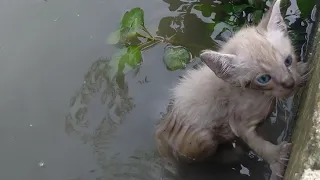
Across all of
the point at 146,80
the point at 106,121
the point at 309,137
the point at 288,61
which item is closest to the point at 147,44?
the point at 146,80

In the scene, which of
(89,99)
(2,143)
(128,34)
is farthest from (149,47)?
(2,143)

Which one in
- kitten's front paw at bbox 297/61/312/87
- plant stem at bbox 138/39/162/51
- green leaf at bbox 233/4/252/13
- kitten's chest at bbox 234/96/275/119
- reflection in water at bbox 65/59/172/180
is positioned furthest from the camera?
plant stem at bbox 138/39/162/51

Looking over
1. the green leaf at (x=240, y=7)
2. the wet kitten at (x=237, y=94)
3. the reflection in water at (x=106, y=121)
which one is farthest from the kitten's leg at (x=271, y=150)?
the green leaf at (x=240, y=7)

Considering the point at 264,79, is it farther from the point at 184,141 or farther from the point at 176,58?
the point at 176,58

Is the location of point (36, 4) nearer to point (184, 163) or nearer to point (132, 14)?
point (132, 14)

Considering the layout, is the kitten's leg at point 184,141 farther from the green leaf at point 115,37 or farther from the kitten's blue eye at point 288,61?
the green leaf at point 115,37

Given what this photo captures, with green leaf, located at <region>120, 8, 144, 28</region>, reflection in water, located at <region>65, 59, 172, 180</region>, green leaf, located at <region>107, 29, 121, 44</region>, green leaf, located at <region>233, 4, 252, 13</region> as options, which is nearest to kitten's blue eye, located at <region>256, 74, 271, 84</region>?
reflection in water, located at <region>65, 59, 172, 180</region>

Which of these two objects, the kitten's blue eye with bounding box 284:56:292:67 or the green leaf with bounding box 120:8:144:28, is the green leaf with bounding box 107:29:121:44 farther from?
the kitten's blue eye with bounding box 284:56:292:67
